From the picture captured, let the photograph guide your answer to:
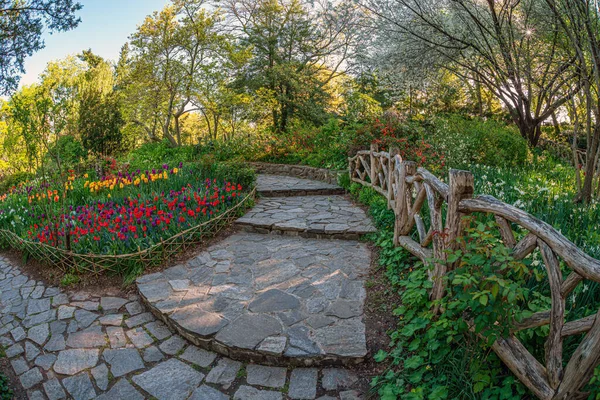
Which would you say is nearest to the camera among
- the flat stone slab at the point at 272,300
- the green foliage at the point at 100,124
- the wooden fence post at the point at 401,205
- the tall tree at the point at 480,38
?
the flat stone slab at the point at 272,300

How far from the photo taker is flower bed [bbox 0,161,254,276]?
464cm

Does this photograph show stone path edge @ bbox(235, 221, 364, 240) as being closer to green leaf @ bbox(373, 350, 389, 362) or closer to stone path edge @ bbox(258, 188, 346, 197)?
stone path edge @ bbox(258, 188, 346, 197)

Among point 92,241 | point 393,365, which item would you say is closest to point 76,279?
point 92,241

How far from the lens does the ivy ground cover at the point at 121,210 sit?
15.8ft

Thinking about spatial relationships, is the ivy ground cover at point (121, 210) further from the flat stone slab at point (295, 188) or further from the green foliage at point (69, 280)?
the flat stone slab at point (295, 188)

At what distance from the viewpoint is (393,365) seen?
2711mm

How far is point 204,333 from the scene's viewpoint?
10.3ft

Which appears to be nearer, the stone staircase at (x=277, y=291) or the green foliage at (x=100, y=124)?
the stone staircase at (x=277, y=291)

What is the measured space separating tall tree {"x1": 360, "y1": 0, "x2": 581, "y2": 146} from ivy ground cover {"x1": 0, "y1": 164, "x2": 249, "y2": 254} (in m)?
5.07

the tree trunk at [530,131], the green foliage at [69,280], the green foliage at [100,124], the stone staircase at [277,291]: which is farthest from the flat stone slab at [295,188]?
the green foliage at [100,124]

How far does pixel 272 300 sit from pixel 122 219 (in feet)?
9.23

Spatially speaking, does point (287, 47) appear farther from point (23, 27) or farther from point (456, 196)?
point (456, 196)

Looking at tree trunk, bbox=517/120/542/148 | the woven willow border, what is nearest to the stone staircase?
the woven willow border

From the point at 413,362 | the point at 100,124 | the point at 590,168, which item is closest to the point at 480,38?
the point at 590,168
